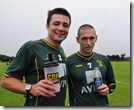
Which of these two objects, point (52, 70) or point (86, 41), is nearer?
point (52, 70)

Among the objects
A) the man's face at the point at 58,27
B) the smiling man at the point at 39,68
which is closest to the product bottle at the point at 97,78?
the smiling man at the point at 39,68

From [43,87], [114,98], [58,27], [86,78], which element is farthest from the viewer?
[114,98]

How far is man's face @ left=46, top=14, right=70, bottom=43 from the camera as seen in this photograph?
97cm

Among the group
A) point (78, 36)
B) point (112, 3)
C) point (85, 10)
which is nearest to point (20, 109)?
point (78, 36)

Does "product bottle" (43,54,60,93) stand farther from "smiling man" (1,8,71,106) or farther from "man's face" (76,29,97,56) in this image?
"man's face" (76,29,97,56)

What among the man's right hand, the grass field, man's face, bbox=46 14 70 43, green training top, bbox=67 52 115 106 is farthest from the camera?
the grass field

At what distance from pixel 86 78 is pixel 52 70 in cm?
24

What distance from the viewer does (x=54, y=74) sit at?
93 centimetres

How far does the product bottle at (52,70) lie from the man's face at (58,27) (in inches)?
4.3

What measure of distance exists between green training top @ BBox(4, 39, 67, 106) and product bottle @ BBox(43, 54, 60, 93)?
30 mm

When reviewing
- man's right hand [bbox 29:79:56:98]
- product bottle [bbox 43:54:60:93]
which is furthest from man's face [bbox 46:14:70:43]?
man's right hand [bbox 29:79:56:98]

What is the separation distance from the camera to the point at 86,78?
1096 millimetres

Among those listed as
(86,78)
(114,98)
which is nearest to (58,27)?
(86,78)

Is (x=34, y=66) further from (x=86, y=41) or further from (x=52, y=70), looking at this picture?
(x=86, y=41)
